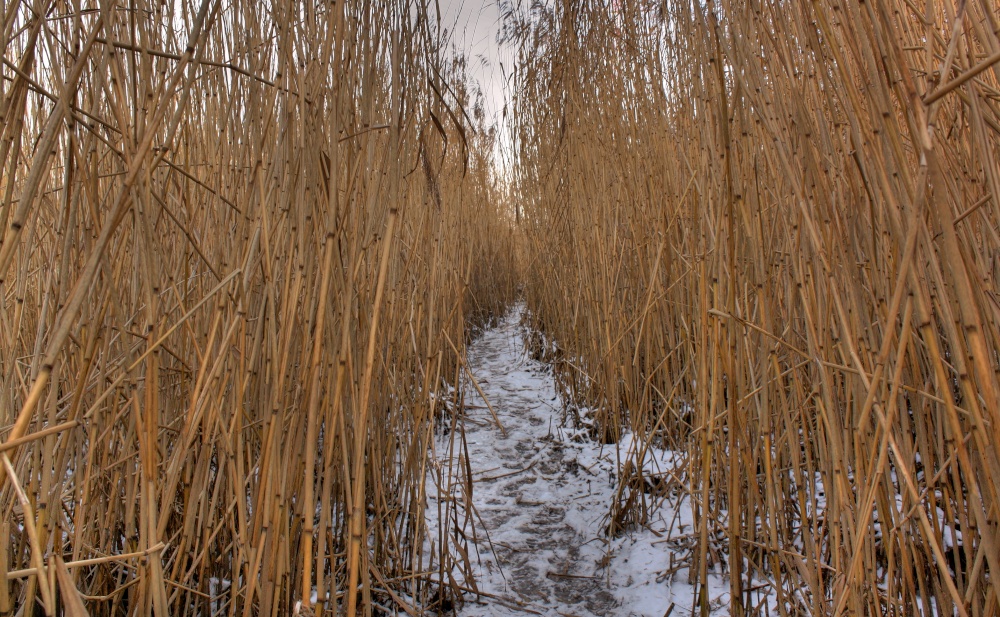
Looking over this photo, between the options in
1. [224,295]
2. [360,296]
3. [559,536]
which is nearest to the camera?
[224,295]

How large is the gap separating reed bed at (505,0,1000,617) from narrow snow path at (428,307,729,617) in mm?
84

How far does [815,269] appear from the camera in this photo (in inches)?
32.8

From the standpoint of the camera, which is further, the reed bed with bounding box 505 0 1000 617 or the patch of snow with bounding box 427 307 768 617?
the patch of snow with bounding box 427 307 768 617

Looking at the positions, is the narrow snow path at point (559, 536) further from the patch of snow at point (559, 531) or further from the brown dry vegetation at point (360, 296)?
the brown dry vegetation at point (360, 296)

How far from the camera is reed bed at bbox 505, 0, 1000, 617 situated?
0.60 metres

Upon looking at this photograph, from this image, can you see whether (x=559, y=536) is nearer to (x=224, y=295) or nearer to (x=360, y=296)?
(x=360, y=296)

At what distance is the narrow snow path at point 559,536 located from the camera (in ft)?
4.29

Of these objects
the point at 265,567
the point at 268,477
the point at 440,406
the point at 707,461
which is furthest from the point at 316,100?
the point at 440,406

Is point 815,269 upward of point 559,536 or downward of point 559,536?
upward

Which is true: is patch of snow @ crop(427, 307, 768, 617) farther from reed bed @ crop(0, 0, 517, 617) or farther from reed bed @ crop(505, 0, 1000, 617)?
reed bed @ crop(0, 0, 517, 617)

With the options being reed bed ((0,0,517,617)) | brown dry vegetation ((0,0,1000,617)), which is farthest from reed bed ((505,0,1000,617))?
reed bed ((0,0,517,617))

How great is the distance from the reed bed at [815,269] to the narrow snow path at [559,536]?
8 centimetres

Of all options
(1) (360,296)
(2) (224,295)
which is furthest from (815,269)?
(2) (224,295)

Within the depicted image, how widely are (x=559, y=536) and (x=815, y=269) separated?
1052 mm
